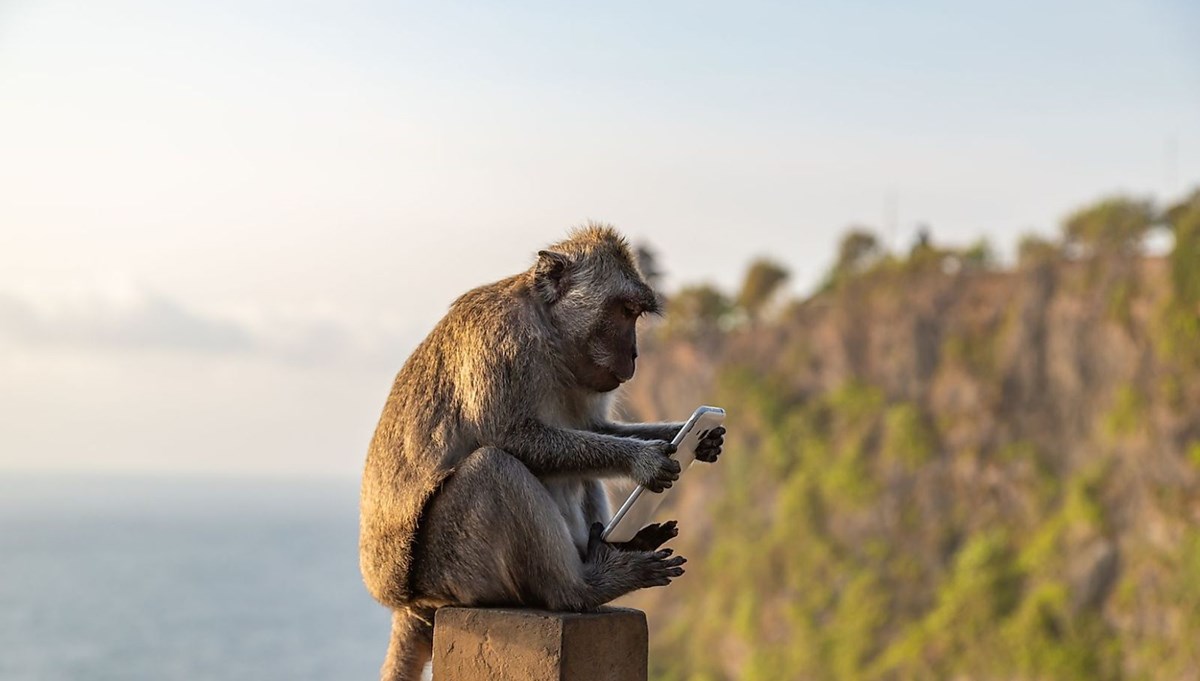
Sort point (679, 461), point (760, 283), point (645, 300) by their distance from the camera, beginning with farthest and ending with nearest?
point (760, 283), point (645, 300), point (679, 461)

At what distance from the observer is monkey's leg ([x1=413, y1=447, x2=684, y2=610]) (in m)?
5.14

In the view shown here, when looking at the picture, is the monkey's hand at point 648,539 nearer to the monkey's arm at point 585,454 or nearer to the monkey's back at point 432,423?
the monkey's arm at point 585,454

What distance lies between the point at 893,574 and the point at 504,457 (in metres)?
23.5

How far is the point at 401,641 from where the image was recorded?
5.68m

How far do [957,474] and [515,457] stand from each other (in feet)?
76.8

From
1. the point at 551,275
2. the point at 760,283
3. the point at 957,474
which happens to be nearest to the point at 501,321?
the point at 551,275

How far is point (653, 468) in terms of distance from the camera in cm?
527

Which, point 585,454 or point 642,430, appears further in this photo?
point 642,430

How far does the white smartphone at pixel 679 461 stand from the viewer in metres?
5.43

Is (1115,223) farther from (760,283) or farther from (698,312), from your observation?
(698,312)

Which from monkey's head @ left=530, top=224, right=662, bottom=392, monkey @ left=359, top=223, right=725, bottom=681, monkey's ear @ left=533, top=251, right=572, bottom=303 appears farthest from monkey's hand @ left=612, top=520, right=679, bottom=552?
monkey's ear @ left=533, top=251, right=572, bottom=303

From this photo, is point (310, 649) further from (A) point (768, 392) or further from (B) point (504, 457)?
(B) point (504, 457)

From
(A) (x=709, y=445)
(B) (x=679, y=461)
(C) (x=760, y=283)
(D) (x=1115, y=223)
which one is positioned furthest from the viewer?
(C) (x=760, y=283)

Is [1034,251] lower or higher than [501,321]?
higher
